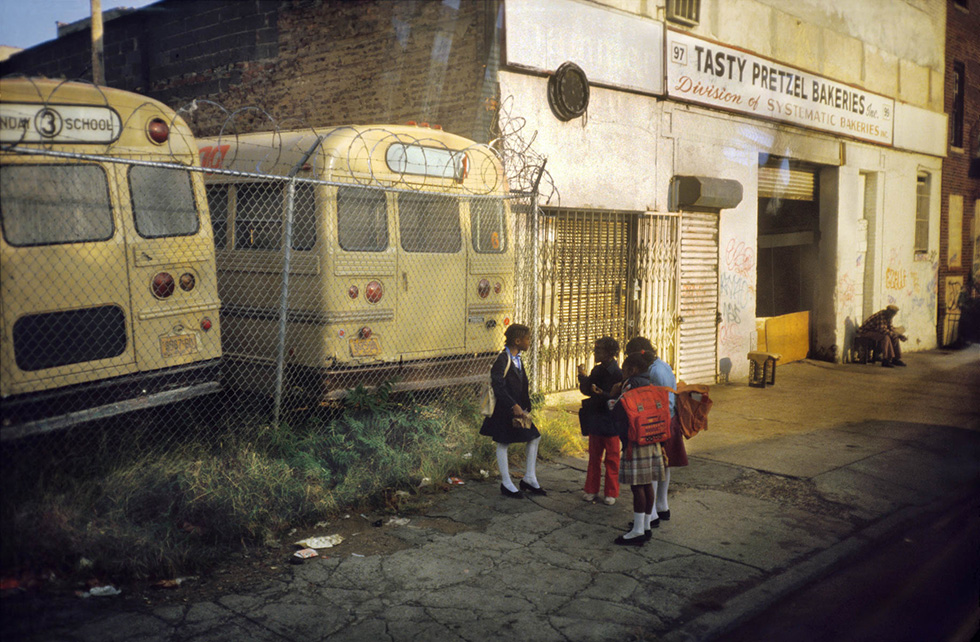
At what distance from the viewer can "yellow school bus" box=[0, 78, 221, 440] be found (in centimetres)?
518

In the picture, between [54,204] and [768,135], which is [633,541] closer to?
[54,204]

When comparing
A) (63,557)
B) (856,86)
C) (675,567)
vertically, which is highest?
(856,86)

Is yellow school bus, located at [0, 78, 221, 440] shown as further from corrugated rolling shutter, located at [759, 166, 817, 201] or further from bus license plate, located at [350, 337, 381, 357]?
corrugated rolling shutter, located at [759, 166, 817, 201]

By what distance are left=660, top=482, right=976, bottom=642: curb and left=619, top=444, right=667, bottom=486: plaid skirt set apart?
96 cm

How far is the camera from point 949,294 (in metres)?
19.2

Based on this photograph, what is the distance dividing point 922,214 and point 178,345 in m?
17.9

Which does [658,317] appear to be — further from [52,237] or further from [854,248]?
[52,237]

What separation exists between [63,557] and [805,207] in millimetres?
14754

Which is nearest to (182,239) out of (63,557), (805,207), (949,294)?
(63,557)

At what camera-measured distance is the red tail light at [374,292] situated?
726 centimetres

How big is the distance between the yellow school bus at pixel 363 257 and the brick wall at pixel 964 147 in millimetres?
15256

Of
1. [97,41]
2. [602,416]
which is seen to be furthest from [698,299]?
[97,41]

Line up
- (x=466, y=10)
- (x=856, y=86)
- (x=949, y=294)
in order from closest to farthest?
(x=466, y=10), (x=856, y=86), (x=949, y=294)

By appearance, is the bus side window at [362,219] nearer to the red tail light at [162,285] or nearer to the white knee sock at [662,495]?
the red tail light at [162,285]
